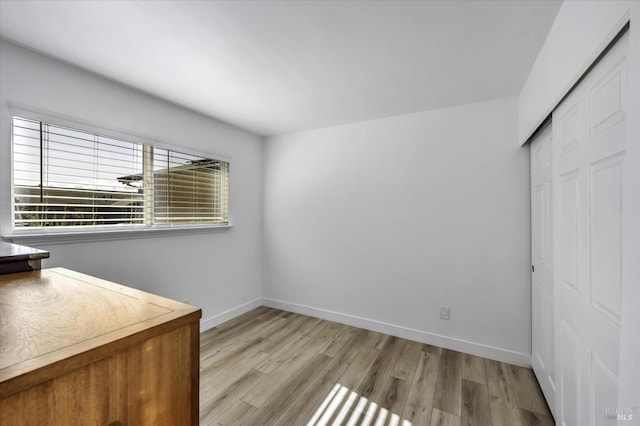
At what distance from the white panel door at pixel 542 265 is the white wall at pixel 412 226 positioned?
0.16 meters

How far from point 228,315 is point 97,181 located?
77.8 inches

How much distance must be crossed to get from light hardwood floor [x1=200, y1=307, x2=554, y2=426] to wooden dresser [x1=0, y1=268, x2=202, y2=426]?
4.05 ft

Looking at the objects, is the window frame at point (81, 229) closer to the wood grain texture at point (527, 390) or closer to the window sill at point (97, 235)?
the window sill at point (97, 235)

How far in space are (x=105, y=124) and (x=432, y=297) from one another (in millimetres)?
3355

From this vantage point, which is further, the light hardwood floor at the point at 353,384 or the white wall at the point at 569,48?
the light hardwood floor at the point at 353,384

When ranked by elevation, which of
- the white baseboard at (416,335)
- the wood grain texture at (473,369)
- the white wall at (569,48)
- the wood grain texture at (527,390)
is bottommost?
the wood grain texture at (473,369)

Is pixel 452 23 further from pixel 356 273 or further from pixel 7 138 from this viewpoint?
pixel 7 138

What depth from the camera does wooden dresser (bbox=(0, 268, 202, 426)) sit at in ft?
1.77

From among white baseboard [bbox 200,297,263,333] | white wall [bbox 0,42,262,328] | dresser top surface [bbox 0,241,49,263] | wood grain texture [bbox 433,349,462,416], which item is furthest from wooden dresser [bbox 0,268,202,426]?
white baseboard [bbox 200,297,263,333]

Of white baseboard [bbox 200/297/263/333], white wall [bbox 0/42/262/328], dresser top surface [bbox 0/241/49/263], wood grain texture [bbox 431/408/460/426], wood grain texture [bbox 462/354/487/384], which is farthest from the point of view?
white baseboard [bbox 200/297/263/333]

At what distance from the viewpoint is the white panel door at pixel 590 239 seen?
94cm

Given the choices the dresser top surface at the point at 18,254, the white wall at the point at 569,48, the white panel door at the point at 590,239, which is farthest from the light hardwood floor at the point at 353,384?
the white wall at the point at 569,48

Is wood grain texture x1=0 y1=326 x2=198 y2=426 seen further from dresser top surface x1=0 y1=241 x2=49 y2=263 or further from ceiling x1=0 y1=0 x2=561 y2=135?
ceiling x1=0 y1=0 x2=561 y2=135

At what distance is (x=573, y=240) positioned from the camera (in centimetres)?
128
